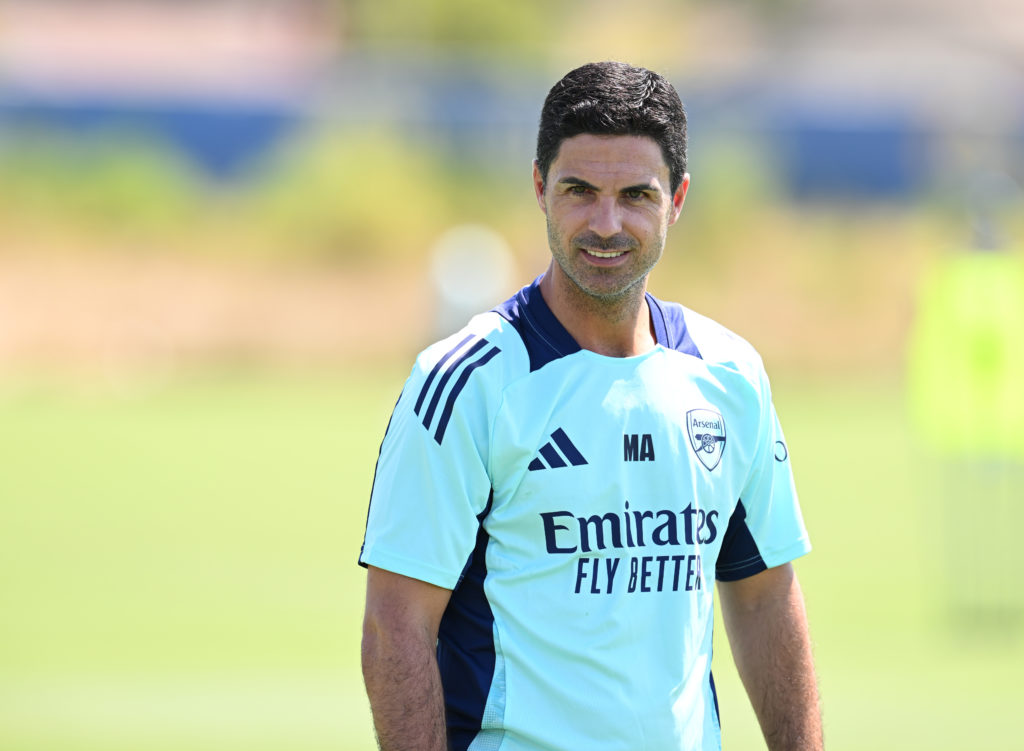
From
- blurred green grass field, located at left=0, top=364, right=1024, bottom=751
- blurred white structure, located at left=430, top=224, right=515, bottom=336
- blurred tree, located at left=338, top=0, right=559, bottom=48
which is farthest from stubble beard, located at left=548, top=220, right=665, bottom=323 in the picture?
blurred tree, located at left=338, top=0, right=559, bottom=48

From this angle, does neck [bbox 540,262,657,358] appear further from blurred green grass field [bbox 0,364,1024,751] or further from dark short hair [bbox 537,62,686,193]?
blurred green grass field [bbox 0,364,1024,751]

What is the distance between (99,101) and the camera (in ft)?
125

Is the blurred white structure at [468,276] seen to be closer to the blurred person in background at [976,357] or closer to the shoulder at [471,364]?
the blurred person in background at [976,357]

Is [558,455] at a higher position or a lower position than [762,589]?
higher

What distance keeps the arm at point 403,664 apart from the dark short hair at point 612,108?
3.16ft

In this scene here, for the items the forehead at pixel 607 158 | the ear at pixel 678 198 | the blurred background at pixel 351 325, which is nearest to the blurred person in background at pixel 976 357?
the blurred background at pixel 351 325

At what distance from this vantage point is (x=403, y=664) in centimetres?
329

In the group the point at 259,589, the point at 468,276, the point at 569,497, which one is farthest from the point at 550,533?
the point at 468,276

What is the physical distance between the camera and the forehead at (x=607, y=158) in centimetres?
345

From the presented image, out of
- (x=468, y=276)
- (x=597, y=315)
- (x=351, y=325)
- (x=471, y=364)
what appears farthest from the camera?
(x=351, y=325)

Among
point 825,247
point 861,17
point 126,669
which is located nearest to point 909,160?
point 825,247

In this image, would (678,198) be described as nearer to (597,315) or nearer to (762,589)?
(597,315)

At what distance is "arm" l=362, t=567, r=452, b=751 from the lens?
3.27 metres

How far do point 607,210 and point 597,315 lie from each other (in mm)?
251
